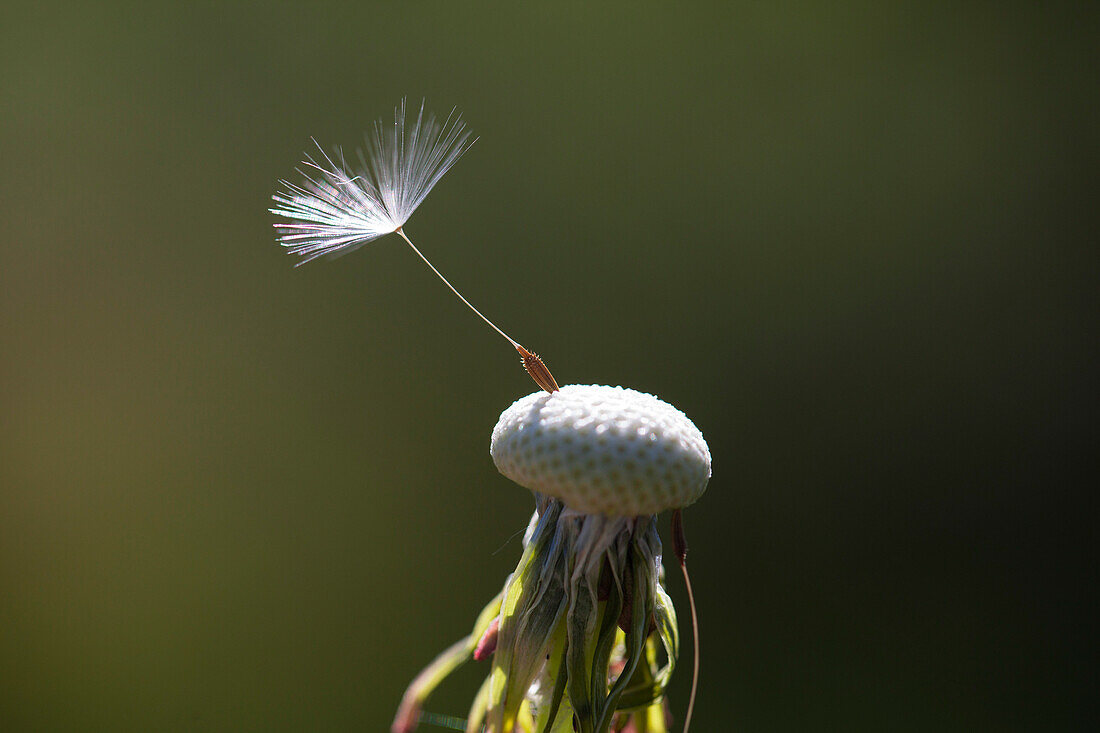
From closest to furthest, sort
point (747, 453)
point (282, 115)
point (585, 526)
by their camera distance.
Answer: point (585, 526) → point (282, 115) → point (747, 453)

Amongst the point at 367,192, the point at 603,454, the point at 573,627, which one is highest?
the point at 367,192

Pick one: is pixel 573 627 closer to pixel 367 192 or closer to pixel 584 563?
pixel 584 563

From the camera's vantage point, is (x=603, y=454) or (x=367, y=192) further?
(x=367, y=192)

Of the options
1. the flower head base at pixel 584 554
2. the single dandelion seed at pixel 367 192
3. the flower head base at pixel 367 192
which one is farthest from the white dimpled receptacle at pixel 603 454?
the flower head base at pixel 367 192

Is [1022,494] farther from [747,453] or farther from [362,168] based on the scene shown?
[362,168]

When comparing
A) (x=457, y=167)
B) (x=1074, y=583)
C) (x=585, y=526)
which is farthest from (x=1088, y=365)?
(x=585, y=526)

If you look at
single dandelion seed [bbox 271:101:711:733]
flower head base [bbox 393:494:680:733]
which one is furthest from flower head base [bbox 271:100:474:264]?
flower head base [bbox 393:494:680:733]

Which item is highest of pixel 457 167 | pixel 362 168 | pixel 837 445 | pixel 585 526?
pixel 457 167

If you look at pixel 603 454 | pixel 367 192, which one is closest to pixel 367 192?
pixel 367 192

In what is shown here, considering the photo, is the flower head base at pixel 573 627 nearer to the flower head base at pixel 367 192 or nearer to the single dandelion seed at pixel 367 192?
the single dandelion seed at pixel 367 192
